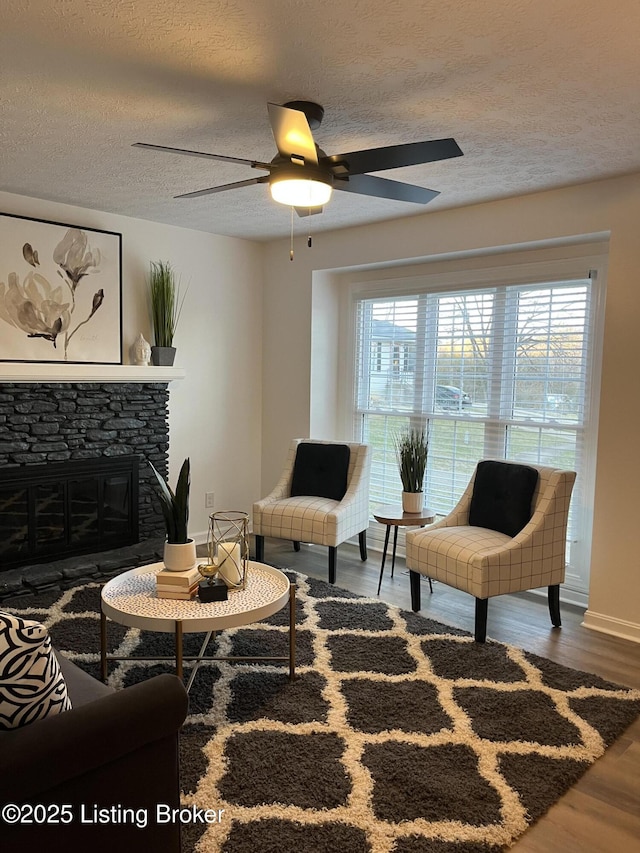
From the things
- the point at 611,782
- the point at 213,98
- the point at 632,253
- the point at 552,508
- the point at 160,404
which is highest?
the point at 213,98

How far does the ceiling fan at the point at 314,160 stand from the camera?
7.21 feet

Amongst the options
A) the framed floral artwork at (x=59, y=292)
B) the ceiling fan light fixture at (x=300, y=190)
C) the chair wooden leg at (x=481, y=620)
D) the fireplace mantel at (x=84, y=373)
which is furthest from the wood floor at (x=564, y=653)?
the ceiling fan light fixture at (x=300, y=190)

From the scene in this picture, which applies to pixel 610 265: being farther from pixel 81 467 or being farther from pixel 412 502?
pixel 81 467

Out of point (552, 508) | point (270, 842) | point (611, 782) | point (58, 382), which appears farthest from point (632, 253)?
point (58, 382)

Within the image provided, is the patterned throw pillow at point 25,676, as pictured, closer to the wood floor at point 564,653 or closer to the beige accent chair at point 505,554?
the wood floor at point 564,653

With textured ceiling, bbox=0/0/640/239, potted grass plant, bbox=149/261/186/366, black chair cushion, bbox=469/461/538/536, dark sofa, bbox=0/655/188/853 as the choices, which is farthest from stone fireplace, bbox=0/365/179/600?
dark sofa, bbox=0/655/188/853

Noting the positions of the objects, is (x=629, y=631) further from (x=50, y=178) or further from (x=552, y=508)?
(x=50, y=178)

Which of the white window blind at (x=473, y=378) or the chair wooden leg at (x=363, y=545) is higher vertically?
the white window blind at (x=473, y=378)

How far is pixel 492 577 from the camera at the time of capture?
10.6 ft

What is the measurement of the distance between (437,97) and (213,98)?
845mm

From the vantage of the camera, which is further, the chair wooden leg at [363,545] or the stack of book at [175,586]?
the chair wooden leg at [363,545]

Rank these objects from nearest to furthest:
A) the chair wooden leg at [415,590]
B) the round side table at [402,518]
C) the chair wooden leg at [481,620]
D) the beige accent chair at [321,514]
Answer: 1. the chair wooden leg at [481,620]
2. the chair wooden leg at [415,590]
3. the round side table at [402,518]
4. the beige accent chair at [321,514]

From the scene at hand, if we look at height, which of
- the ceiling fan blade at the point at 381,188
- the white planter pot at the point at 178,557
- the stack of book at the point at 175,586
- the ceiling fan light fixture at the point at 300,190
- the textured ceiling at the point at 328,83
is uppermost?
the textured ceiling at the point at 328,83

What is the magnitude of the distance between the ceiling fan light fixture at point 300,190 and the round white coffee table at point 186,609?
1611 millimetres
